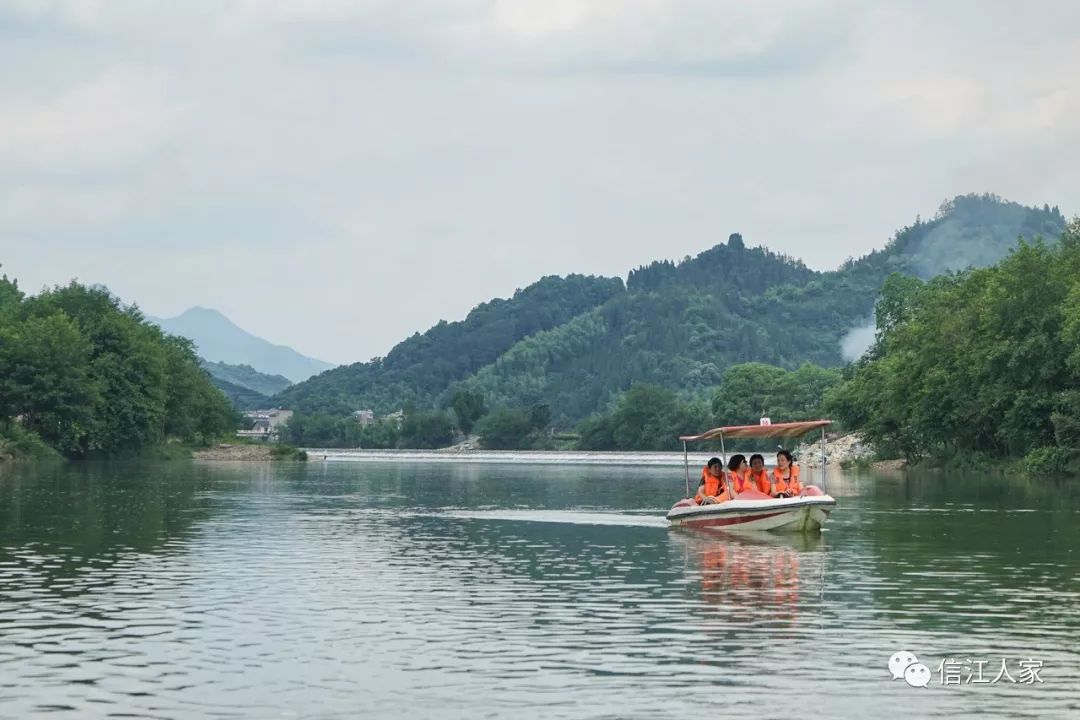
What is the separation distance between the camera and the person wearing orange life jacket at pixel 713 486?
172 ft

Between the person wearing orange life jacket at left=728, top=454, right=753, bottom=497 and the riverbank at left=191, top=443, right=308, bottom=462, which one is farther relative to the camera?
the riverbank at left=191, top=443, right=308, bottom=462

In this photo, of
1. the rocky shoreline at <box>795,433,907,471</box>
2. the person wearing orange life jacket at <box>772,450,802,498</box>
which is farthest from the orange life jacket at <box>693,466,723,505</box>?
the rocky shoreline at <box>795,433,907,471</box>

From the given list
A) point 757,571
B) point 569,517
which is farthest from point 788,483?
point 757,571

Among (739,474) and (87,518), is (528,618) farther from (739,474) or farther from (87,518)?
(87,518)

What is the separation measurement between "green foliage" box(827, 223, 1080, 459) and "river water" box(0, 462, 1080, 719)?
46.7 m

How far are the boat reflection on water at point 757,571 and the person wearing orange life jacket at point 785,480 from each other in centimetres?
186

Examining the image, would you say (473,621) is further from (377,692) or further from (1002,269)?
(1002,269)

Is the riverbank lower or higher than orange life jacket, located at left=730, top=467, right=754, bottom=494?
higher

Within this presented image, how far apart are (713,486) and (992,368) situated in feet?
190

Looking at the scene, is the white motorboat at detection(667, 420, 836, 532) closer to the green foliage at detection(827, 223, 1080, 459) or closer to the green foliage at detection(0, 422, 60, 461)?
the green foliage at detection(827, 223, 1080, 459)

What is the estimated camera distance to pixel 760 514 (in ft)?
166

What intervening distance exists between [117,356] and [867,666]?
14461 cm

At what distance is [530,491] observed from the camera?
90812 millimetres

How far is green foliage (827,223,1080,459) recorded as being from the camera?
100m
